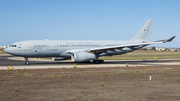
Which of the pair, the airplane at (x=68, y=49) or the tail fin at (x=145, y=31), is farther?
the tail fin at (x=145, y=31)

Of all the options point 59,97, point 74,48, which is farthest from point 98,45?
point 59,97

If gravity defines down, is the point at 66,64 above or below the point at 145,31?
below

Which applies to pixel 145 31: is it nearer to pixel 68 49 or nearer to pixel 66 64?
pixel 68 49

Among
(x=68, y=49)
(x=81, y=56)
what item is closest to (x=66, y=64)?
(x=68, y=49)

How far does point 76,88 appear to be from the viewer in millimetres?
11344

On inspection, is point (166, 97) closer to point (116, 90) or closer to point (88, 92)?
point (116, 90)

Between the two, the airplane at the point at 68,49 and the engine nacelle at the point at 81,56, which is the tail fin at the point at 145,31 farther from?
the engine nacelle at the point at 81,56

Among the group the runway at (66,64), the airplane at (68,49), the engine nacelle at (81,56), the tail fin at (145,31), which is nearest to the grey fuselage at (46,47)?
the airplane at (68,49)

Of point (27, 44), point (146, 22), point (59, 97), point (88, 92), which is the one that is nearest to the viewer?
point (59, 97)

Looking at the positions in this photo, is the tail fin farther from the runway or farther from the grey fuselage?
the grey fuselage

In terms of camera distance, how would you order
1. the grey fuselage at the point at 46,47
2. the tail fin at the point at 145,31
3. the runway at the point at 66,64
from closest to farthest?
the runway at the point at 66,64 < the grey fuselage at the point at 46,47 < the tail fin at the point at 145,31

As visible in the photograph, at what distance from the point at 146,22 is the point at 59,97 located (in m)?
29.9

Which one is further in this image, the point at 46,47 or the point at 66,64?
the point at 66,64

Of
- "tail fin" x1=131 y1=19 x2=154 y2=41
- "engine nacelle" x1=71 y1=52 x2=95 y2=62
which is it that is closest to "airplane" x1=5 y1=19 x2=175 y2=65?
"engine nacelle" x1=71 y1=52 x2=95 y2=62
